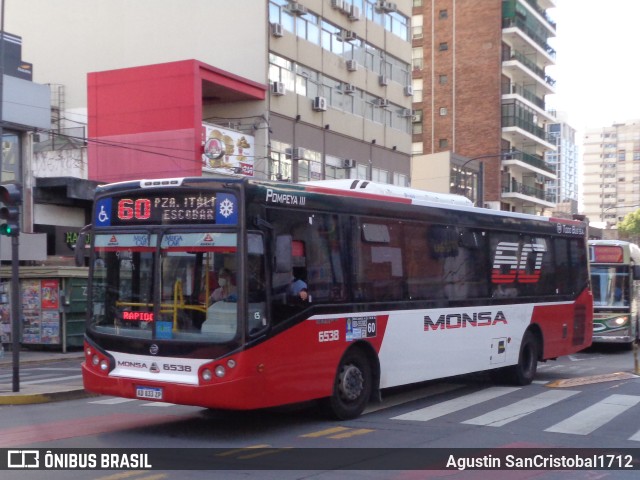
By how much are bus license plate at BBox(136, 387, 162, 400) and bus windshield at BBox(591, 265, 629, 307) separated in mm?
17448

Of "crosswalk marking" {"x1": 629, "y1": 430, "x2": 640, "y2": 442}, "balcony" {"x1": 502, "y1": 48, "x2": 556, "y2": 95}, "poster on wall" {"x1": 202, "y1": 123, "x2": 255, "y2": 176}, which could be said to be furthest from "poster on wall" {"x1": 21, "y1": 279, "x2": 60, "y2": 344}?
"balcony" {"x1": 502, "y1": 48, "x2": 556, "y2": 95}

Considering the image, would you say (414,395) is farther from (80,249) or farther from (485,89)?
(485,89)

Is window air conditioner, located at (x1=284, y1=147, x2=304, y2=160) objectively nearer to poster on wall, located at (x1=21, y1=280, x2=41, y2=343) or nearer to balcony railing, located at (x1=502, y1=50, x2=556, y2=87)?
poster on wall, located at (x1=21, y1=280, x2=41, y2=343)

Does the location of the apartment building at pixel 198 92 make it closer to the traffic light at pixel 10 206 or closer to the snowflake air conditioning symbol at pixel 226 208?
the traffic light at pixel 10 206

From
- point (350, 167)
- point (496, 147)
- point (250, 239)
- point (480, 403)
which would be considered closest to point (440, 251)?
point (480, 403)

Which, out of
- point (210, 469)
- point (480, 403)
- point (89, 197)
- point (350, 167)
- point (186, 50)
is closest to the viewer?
point (210, 469)

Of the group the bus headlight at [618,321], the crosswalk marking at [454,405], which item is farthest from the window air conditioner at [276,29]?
the crosswalk marking at [454,405]

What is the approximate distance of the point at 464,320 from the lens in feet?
45.9

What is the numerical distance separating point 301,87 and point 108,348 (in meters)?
29.8

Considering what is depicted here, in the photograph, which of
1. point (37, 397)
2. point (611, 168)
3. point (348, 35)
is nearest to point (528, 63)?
point (348, 35)

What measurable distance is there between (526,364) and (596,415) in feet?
12.9

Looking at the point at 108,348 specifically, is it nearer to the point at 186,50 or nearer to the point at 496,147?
the point at 186,50

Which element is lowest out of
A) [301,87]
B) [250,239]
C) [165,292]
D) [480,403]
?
[480,403]

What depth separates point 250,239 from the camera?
9.87 meters
